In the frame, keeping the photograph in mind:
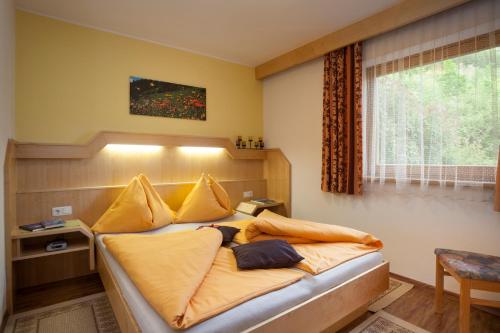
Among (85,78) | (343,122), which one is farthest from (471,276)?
(85,78)

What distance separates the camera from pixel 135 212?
8.70 ft

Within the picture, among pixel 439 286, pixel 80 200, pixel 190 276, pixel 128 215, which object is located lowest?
pixel 439 286

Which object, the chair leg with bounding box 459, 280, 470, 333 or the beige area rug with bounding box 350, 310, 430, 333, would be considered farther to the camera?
the beige area rug with bounding box 350, 310, 430, 333

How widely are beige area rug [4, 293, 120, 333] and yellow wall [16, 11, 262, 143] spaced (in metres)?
1.56

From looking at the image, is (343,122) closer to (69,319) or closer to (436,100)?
(436,100)

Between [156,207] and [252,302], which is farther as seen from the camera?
[156,207]

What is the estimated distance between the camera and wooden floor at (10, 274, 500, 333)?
6.38 ft

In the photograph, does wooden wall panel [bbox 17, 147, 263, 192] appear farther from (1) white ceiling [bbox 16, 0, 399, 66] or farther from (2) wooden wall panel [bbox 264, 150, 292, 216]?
(1) white ceiling [bbox 16, 0, 399, 66]

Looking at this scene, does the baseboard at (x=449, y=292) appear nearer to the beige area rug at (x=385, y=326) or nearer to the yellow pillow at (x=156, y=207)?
the beige area rug at (x=385, y=326)

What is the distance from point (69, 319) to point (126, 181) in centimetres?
144

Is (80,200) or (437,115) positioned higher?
(437,115)

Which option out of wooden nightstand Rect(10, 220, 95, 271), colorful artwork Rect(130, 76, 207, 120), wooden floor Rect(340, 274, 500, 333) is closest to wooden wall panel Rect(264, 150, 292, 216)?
colorful artwork Rect(130, 76, 207, 120)

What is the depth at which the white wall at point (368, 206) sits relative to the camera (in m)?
2.28

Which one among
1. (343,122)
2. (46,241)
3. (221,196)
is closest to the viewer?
(46,241)
